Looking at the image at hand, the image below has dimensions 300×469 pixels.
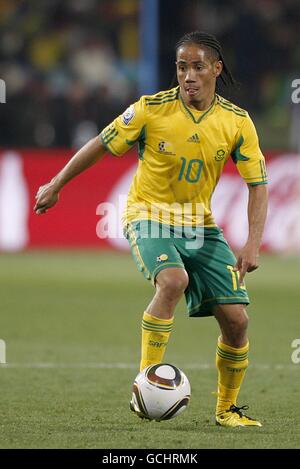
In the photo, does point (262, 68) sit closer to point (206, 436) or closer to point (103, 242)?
point (103, 242)

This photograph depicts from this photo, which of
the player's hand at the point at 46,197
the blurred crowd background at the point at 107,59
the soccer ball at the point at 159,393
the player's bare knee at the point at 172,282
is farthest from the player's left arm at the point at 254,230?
the blurred crowd background at the point at 107,59

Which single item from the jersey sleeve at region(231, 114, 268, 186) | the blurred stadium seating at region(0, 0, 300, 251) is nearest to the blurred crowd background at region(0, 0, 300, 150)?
the blurred stadium seating at region(0, 0, 300, 251)

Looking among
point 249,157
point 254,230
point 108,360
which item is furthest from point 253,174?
point 108,360

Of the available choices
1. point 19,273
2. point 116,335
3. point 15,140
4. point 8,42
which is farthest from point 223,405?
point 8,42

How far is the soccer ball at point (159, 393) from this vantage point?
5656mm

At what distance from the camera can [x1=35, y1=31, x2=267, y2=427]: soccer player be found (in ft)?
19.7

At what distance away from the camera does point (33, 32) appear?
20719mm

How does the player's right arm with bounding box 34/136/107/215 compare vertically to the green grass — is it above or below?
above

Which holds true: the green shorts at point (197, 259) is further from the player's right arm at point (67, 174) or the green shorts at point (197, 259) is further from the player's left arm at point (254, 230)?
the player's right arm at point (67, 174)

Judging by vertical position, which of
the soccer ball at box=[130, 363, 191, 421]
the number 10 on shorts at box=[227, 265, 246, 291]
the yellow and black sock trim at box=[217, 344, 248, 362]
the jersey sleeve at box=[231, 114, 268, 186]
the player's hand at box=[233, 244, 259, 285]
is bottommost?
the soccer ball at box=[130, 363, 191, 421]

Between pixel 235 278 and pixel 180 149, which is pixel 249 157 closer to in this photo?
pixel 180 149

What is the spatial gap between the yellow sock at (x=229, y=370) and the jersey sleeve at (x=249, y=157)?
0.93 m

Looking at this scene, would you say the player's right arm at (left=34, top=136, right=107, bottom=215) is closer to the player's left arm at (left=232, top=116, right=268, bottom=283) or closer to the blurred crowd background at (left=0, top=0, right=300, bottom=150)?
the player's left arm at (left=232, top=116, right=268, bottom=283)

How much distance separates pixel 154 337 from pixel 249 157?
1.14m
